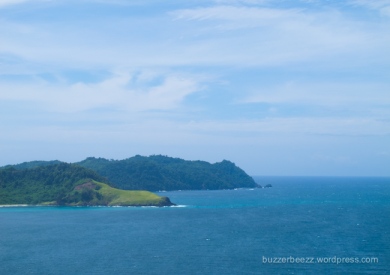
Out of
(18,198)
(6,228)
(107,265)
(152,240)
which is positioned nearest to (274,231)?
(152,240)

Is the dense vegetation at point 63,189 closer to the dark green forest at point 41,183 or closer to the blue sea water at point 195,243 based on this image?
the dark green forest at point 41,183

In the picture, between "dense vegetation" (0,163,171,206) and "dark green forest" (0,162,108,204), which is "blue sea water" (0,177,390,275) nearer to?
"dense vegetation" (0,163,171,206)

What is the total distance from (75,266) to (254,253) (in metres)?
22.1

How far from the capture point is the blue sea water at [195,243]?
174 feet

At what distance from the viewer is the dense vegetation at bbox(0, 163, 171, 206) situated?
138750mm

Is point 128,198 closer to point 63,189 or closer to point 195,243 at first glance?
point 63,189

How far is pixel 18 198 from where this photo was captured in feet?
460

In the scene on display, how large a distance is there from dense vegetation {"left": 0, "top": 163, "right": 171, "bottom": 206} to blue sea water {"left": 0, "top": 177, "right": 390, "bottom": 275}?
30.6m

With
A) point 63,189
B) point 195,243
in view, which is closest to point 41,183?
point 63,189

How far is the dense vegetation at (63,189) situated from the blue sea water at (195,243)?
100 ft

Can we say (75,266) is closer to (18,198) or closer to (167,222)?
(167,222)

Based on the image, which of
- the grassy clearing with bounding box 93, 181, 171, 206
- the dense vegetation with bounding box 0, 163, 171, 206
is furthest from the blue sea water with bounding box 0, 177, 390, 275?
the dense vegetation with bounding box 0, 163, 171, 206

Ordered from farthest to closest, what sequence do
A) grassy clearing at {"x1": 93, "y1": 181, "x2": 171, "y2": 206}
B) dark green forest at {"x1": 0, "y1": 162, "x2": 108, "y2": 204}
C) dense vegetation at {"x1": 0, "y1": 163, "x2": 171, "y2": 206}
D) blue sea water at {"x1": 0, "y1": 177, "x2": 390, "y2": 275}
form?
dark green forest at {"x1": 0, "y1": 162, "x2": 108, "y2": 204}
dense vegetation at {"x1": 0, "y1": 163, "x2": 171, "y2": 206}
grassy clearing at {"x1": 93, "y1": 181, "x2": 171, "y2": 206}
blue sea water at {"x1": 0, "y1": 177, "x2": 390, "y2": 275}

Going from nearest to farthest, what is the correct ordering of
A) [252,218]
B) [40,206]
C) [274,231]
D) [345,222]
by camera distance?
1. [274,231]
2. [345,222]
3. [252,218]
4. [40,206]
